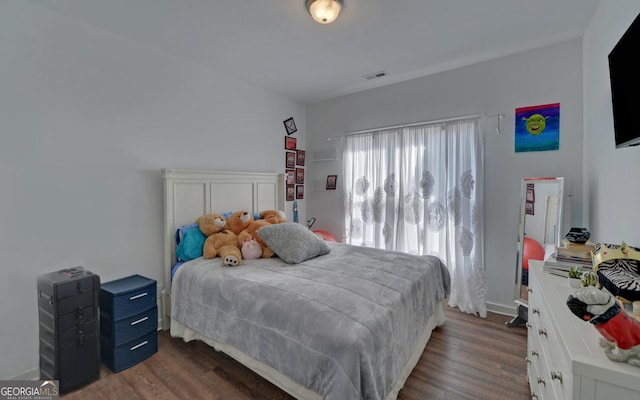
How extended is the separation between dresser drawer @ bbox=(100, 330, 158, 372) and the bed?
0.21 m

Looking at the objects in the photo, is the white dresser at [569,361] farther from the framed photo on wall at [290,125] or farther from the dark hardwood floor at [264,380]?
the framed photo on wall at [290,125]

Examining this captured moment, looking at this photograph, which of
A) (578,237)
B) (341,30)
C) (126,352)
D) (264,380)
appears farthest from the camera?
(341,30)

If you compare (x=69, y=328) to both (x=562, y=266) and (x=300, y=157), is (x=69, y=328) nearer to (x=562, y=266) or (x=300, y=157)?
(x=562, y=266)

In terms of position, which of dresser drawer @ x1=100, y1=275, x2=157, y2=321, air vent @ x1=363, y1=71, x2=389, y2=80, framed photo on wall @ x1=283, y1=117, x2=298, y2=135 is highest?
air vent @ x1=363, y1=71, x2=389, y2=80

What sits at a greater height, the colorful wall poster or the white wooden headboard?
the colorful wall poster

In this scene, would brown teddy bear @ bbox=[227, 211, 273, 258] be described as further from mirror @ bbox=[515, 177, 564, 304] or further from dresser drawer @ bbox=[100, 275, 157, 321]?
mirror @ bbox=[515, 177, 564, 304]

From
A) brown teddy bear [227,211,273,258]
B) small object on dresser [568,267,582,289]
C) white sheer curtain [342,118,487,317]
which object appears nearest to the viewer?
small object on dresser [568,267,582,289]

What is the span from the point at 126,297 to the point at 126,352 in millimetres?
401

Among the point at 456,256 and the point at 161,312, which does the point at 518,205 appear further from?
the point at 161,312

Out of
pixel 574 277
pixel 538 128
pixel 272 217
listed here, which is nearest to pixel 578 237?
pixel 574 277

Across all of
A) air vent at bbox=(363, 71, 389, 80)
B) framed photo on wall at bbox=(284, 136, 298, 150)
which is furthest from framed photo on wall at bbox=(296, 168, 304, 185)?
air vent at bbox=(363, 71, 389, 80)

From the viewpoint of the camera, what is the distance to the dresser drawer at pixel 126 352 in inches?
76.4

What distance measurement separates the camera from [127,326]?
2.00 metres

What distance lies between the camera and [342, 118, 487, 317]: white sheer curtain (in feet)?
9.23
